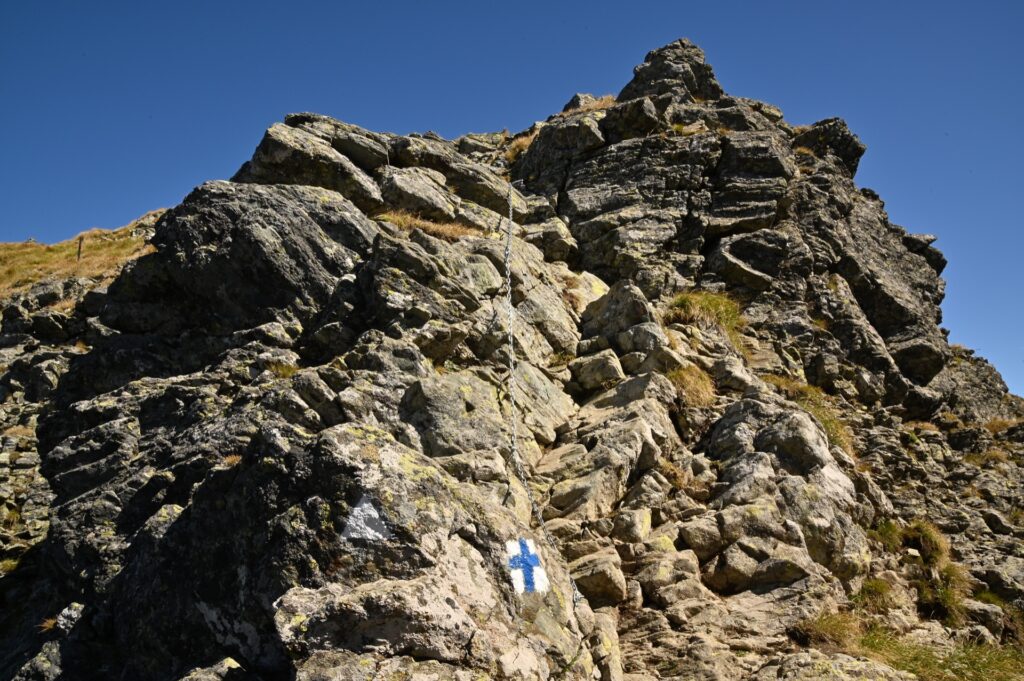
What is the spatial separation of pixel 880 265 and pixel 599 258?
10646 mm

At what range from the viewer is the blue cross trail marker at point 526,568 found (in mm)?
8763

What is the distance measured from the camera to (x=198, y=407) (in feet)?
41.5

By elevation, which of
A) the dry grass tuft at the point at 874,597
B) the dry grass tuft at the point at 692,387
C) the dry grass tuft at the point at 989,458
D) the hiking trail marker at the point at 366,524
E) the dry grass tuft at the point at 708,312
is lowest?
the dry grass tuft at the point at 874,597

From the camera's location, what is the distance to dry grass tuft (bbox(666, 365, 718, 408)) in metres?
15.4

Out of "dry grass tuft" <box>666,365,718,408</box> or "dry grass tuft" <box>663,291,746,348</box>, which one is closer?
"dry grass tuft" <box>666,365,718,408</box>

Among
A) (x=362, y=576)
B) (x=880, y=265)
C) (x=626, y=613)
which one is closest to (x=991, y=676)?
(x=626, y=613)


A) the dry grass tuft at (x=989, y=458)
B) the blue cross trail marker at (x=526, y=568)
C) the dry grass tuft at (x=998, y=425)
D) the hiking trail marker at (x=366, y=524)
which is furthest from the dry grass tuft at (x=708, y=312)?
the hiking trail marker at (x=366, y=524)

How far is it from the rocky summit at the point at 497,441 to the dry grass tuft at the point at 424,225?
0.54 feet

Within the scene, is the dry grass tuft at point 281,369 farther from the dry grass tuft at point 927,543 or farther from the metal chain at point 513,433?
the dry grass tuft at point 927,543

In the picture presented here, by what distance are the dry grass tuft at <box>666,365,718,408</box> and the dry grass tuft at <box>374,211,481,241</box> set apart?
22.3ft

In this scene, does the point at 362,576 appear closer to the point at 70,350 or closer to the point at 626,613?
the point at 626,613

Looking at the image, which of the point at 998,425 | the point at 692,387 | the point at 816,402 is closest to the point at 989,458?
the point at 998,425

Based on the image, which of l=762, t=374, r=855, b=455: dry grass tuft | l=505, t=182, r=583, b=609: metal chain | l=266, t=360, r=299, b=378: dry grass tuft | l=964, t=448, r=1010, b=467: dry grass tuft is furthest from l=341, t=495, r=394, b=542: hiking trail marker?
l=964, t=448, r=1010, b=467: dry grass tuft

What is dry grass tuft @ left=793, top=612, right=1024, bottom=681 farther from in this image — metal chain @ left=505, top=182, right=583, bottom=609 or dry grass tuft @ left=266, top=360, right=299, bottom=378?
dry grass tuft @ left=266, top=360, right=299, bottom=378
